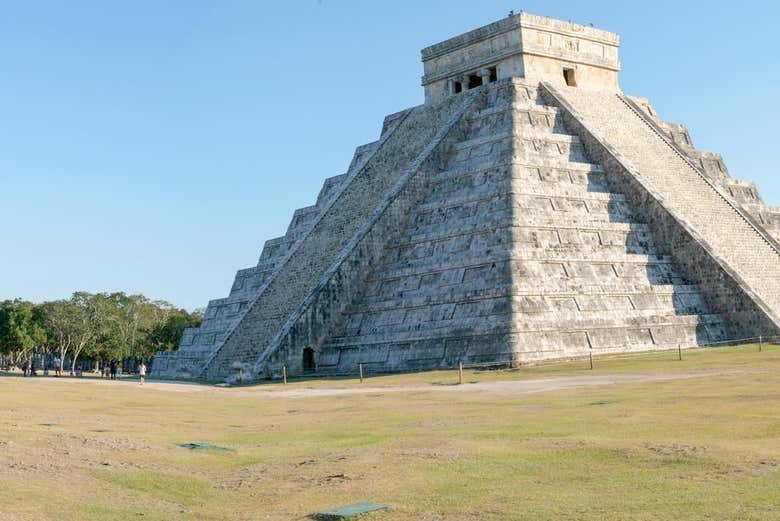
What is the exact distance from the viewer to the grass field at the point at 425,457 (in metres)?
8.95

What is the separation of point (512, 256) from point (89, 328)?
48.7 m

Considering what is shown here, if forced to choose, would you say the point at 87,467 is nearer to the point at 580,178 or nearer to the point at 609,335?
the point at 609,335

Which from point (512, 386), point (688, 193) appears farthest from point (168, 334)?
point (512, 386)

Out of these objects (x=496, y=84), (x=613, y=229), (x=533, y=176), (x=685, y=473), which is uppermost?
(x=496, y=84)

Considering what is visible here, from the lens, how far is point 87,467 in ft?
36.0

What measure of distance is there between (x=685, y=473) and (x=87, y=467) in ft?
21.9

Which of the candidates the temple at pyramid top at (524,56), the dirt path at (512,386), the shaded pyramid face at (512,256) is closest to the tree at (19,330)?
the shaded pyramid face at (512,256)

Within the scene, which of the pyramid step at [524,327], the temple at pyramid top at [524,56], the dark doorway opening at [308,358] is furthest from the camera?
the temple at pyramid top at [524,56]

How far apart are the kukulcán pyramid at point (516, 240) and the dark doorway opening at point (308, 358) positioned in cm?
5

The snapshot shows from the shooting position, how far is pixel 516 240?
3269 centimetres

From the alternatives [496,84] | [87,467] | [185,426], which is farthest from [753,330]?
[87,467]

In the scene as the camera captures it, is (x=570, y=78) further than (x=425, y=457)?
Yes

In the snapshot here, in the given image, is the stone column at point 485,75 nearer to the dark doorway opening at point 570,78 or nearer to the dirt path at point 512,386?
the dark doorway opening at point 570,78

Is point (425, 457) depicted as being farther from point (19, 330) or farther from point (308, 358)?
point (19, 330)
